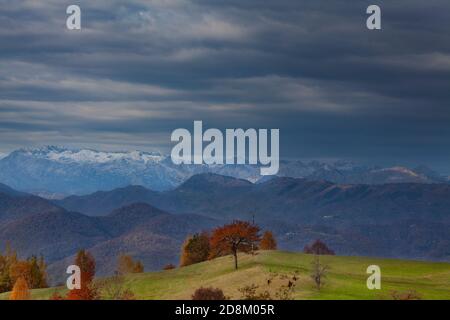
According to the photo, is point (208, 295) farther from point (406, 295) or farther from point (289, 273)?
point (406, 295)

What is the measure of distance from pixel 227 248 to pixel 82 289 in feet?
139

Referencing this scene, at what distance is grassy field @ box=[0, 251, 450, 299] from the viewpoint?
422ft

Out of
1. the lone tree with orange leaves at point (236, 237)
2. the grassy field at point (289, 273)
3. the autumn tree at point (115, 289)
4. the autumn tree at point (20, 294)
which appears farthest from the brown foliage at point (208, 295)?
the autumn tree at point (20, 294)

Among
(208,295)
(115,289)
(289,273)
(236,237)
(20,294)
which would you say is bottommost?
(208,295)

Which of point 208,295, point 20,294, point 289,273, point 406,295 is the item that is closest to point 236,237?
point 289,273

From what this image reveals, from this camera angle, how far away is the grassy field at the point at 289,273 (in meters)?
128

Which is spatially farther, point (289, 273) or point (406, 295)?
point (289, 273)

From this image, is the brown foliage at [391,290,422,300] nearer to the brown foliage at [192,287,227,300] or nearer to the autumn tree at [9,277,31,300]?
the brown foliage at [192,287,227,300]

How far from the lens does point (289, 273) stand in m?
141

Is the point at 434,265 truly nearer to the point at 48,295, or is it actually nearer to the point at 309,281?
the point at 309,281

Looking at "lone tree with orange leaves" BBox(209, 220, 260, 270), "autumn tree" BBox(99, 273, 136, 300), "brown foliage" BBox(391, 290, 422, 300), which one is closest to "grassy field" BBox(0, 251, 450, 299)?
"brown foliage" BBox(391, 290, 422, 300)

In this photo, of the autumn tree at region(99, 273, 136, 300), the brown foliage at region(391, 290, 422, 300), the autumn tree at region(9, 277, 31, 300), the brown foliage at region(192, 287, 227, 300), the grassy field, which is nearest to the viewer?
the brown foliage at region(192, 287, 227, 300)

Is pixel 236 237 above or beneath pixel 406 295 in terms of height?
above
